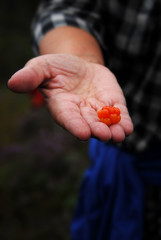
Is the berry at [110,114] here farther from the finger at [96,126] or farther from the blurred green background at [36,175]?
the blurred green background at [36,175]

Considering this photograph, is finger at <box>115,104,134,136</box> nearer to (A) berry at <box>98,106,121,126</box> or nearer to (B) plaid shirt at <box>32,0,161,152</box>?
(A) berry at <box>98,106,121,126</box>

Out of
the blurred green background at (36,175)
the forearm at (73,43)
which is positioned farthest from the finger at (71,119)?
the blurred green background at (36,175)

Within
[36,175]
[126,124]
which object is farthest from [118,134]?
[36,175]

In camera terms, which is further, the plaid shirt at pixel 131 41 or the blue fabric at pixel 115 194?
the blue fabric at pixel 115 194

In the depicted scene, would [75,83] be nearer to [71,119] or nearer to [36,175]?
[71,119]

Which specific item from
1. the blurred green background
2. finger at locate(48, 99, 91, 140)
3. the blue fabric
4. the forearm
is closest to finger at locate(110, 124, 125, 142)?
finger at locate(48, 99, 91, 140)

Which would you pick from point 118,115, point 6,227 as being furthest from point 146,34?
point 6,227
